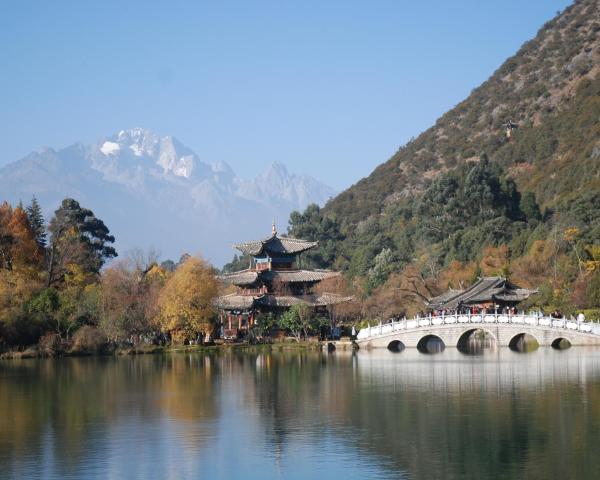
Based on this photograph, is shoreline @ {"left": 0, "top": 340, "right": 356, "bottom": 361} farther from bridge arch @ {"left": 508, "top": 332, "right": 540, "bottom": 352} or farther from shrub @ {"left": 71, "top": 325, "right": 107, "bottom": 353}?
bridge arch @ {"left": 508, "top": 332, "right": 540, "bottom": 352}

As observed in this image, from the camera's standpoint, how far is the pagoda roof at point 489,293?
2547 inches

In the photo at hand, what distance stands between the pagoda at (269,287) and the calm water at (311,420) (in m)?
17.6

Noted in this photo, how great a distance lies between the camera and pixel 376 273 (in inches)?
3322

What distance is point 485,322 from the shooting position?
58531mm

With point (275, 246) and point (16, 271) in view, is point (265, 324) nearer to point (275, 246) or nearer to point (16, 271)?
point (275, 246)

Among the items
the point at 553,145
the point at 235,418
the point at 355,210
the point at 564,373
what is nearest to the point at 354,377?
the point at 564,373

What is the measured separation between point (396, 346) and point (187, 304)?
13177mm

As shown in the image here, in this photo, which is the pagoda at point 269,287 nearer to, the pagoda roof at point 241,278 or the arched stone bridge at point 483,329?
the pagoda roof at point 241,278

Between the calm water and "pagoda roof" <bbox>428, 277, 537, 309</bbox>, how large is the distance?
486 inches

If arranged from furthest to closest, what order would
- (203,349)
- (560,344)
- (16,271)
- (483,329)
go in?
(16,271), (203,349), (560,344), (483,329)

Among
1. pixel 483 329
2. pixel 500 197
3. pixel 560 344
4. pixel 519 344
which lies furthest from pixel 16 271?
pixel 500 197

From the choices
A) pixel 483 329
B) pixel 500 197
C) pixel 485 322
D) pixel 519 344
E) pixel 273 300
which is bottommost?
pixel 519 344

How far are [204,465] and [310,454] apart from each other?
290 cm

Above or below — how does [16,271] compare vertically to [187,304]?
above
